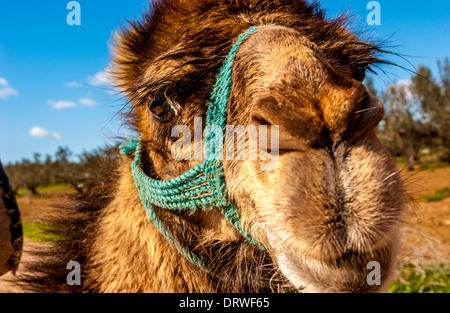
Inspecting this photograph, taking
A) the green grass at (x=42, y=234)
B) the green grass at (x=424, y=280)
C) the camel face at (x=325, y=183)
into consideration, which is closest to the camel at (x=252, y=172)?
the camel face at (x=325, y=183)

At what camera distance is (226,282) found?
2473 mm

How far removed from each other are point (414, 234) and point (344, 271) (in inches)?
152

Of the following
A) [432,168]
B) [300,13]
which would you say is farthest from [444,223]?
[432,168]

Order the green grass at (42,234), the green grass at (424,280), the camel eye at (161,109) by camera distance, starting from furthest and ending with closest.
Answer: the green grass at (424,280), the green grass at (42,234), the camel eye at (161,109)

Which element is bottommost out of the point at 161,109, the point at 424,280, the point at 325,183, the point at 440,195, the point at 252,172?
the point at 424,280

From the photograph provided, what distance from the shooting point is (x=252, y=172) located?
1.89 m

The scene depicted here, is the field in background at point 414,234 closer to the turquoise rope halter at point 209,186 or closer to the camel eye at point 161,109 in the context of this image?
the turquoise rope halter at point 209,186

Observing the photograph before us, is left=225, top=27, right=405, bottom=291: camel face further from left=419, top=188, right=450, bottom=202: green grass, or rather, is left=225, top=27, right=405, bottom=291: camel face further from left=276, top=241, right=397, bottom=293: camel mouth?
left=419, top=188, right=450, bottom=202: green grass

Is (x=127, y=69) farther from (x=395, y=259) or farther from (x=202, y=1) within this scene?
(x=395, y=259)

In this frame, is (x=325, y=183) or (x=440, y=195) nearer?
(x=325, y=183)

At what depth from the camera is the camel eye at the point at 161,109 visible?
2443 mm

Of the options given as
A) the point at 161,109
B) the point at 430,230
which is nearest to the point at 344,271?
the point at 161,109

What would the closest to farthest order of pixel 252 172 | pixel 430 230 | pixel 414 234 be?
pixel 252 172 < pixel 414 234 < pixel 430 230

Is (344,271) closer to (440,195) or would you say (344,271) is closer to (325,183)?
(325,183)
